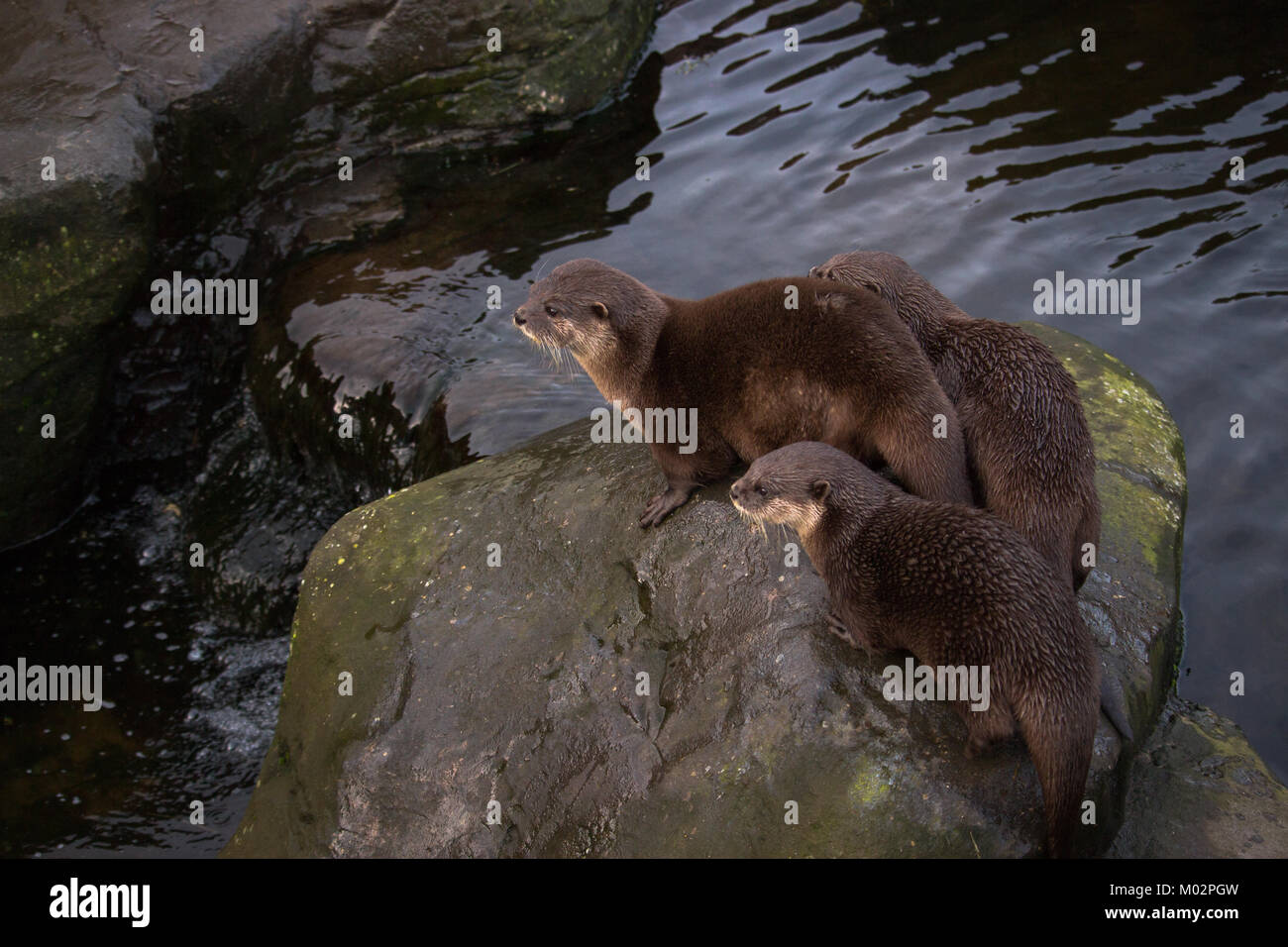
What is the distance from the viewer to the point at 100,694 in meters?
5.33

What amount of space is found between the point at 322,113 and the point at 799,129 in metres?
3.32

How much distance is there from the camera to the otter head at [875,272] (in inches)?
161

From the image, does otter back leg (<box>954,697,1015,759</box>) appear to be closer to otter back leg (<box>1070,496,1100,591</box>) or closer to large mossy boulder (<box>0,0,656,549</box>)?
otter back leg (<box>1070,496,1100,591</box>)

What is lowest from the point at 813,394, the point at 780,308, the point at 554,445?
the point at 554,445

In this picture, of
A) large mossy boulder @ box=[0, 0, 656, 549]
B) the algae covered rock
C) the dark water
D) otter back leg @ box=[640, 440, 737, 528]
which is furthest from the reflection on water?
otter back leg @ box=[640, 440, 737, 528]

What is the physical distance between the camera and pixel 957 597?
303 centimetres

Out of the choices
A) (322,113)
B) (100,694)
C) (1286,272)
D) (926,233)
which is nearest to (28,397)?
(100,694)

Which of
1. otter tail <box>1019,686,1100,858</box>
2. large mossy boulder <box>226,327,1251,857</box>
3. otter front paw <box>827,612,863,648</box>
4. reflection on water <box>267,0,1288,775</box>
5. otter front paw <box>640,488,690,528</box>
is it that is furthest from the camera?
reflection on water <box>267,0,1288,775</box>

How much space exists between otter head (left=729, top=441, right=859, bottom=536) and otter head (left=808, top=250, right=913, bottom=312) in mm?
877

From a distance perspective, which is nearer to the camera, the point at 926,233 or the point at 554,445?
the point at 554,445

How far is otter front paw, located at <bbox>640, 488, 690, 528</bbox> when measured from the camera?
3902 mm

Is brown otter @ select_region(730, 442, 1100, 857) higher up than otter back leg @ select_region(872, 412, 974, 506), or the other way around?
otter back leg @ select_region(872, 412, 974, 506)

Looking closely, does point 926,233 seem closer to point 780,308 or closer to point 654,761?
point 780,308

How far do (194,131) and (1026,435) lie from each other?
518 cm
